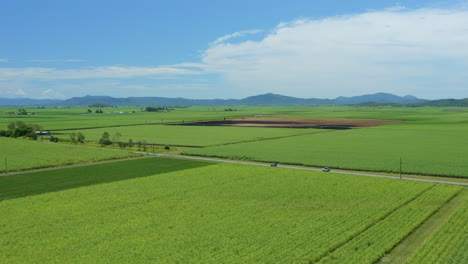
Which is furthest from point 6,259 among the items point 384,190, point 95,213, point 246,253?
point 384,190

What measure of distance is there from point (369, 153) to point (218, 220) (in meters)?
55.6

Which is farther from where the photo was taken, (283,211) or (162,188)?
(162,188)

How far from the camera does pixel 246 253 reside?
28.7 metres

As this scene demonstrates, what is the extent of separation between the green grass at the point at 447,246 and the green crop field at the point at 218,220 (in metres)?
2.30

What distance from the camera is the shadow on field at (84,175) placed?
169 ft

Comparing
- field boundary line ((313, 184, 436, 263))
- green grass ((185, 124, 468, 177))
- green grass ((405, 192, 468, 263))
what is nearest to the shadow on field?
green grass ((185, 124, 468, 177))

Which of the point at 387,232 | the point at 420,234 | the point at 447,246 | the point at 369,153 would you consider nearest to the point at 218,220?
the point at 387,232

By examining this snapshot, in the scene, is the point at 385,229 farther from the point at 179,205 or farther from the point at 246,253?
the point at 179,205

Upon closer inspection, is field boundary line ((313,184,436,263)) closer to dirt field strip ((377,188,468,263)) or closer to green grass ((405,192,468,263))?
dirt field strip ((377,188,468,263))

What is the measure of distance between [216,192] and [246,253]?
20.4 metres

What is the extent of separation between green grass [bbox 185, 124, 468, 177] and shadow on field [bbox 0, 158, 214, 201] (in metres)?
13.2

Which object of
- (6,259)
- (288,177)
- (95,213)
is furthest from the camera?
(288,177)

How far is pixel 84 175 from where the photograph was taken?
61562 mm

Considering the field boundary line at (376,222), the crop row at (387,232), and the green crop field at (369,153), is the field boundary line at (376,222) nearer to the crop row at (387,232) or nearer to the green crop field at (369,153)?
the crop row at (387,232)
